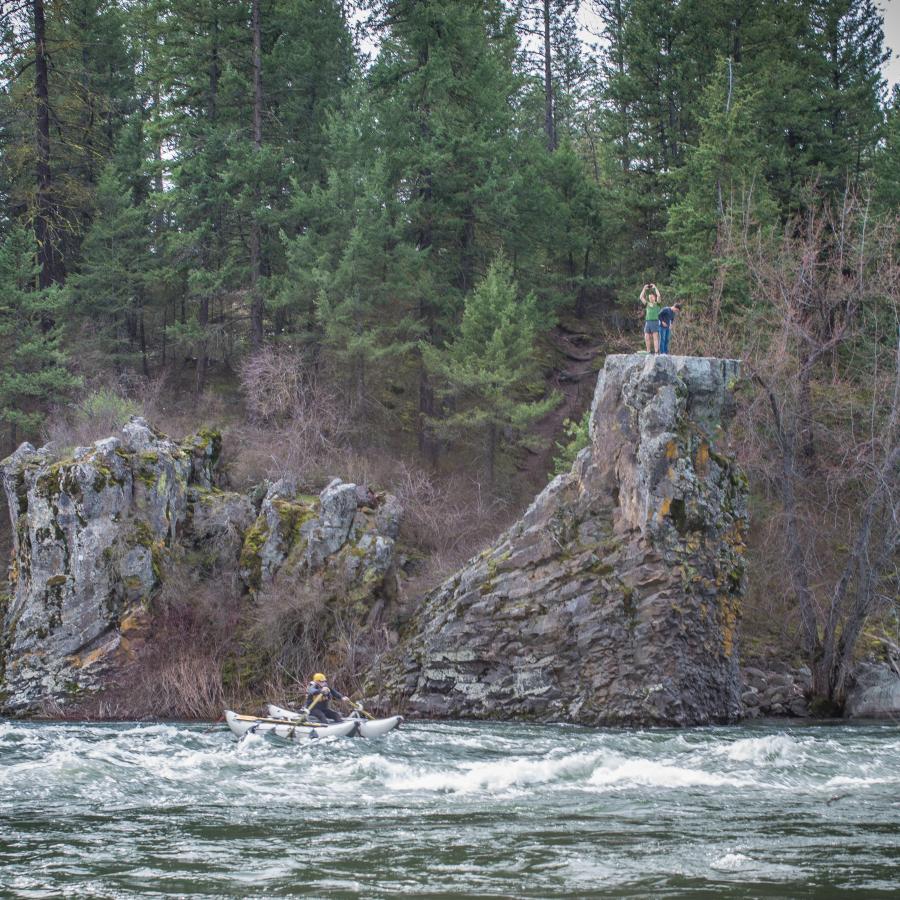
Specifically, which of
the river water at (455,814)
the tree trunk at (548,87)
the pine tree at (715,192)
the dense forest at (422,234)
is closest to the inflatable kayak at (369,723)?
the river water at (455,814)

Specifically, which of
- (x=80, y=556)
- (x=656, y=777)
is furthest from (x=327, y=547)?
(x=656, y=777)

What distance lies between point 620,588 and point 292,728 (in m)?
8.08

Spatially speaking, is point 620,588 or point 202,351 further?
point 202,351

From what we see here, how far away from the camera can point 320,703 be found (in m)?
23.5

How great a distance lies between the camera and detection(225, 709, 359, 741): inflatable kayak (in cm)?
2255

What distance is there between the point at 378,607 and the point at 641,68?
2643 cm

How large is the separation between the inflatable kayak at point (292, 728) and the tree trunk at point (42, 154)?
802 inches

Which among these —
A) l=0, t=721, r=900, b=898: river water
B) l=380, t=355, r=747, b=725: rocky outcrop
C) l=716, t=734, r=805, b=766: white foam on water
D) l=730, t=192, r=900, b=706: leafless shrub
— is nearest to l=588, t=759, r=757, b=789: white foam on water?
l=0, t=721, r=900, b=898: river water

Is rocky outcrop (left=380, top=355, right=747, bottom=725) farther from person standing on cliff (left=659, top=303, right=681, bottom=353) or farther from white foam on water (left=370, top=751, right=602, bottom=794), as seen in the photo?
white foam on water (left=370, top=751, right=602, bottom=794)

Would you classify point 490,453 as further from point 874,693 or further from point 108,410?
point 874,693

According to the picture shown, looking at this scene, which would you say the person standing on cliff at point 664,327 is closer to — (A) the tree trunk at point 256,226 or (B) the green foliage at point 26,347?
(A) the tree trunk at point 256,226

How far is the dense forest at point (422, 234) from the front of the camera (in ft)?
107

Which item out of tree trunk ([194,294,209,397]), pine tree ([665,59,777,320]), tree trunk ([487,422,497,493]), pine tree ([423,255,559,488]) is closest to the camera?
pine tree ([665,59,777,320])

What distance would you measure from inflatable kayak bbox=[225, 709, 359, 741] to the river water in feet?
1.57
